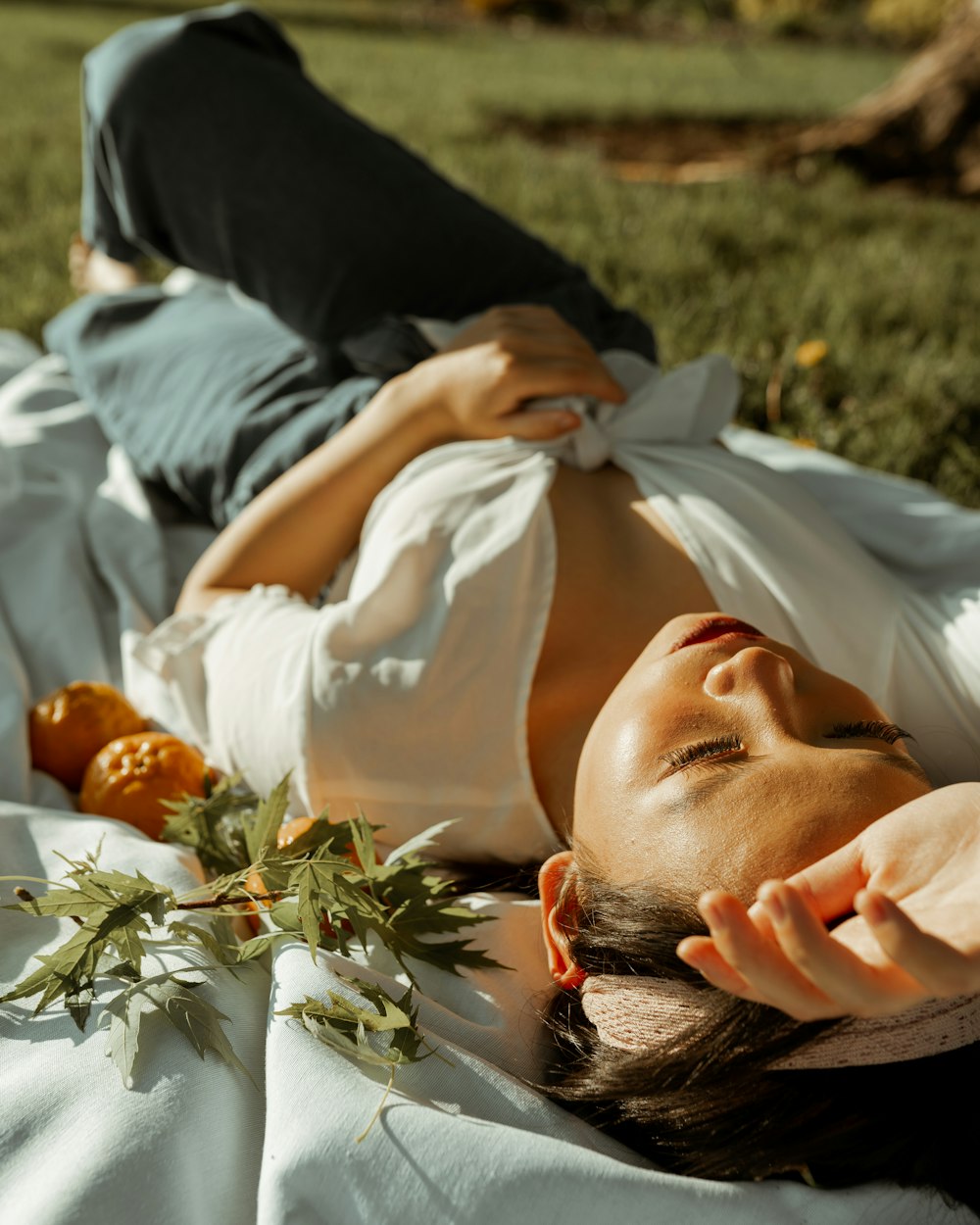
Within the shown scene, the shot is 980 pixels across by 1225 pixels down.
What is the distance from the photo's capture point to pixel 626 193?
5266 mm

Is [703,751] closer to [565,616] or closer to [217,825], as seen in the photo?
[565,616]

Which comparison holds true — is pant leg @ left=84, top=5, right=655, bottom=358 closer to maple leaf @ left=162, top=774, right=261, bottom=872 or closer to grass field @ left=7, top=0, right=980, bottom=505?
grass field @ left=7, top=0, right=980, bottom=505

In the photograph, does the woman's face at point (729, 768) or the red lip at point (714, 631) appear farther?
the red lip at point (714, 631)

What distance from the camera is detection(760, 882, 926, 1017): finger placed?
3.19ft

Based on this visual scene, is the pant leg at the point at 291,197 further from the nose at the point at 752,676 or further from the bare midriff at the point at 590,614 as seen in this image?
the nose at the point at 752,676

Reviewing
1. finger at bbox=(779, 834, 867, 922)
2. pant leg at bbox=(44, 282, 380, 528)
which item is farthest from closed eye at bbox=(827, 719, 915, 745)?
pant leg at bbox=(44, 282, 380, 528)

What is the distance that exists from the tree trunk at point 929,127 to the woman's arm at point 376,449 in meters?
4.66

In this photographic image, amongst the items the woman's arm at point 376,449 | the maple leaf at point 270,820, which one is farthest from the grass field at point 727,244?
the maple leaf at point 270,820

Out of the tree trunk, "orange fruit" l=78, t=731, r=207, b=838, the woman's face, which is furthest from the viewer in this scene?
the tree trunk

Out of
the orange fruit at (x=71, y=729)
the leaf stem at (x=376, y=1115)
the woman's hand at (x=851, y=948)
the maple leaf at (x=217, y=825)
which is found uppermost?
the woman's hand at (x=851, y=948)

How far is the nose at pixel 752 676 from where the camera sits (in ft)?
4.67

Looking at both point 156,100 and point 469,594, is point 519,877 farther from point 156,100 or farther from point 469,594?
point 156,100

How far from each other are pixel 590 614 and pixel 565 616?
4 cm

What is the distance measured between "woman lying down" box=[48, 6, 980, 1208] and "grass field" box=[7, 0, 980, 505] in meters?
A: 0.49
